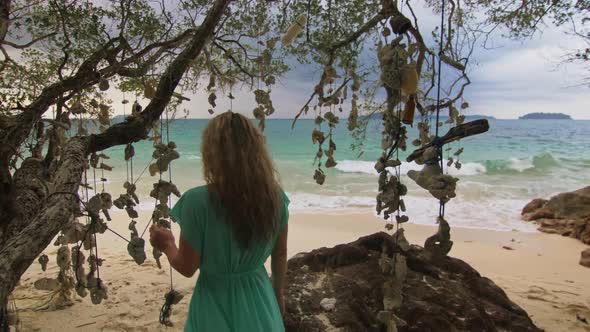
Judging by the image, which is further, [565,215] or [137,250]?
[565,215]

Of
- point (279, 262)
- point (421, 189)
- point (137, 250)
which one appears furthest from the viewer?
point (421, 189)

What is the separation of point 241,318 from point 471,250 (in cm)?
427

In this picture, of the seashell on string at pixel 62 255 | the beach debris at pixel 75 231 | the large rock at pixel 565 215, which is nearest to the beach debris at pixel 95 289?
the beach debris at pixel 75 231

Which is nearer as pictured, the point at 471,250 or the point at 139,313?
the point at 139,313

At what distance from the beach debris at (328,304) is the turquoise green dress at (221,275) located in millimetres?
725

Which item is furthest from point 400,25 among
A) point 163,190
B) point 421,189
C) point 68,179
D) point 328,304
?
point 421,189

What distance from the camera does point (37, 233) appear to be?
3.52 ft

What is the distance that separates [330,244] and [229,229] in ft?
13.0

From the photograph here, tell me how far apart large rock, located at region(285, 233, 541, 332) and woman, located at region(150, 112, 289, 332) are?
70 centimetres

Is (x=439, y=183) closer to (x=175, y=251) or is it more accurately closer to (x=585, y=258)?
(x=175, y=251)

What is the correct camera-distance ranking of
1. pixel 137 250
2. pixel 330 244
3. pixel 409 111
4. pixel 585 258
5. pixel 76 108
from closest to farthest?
pixel 409 111
pixel 137 250
pixel 76 108
pixel 585 258
pixel 330 244

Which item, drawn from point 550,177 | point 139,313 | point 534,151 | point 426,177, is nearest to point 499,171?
point 550,177

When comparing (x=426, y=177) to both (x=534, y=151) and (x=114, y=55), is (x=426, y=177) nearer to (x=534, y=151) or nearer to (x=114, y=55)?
(x=114, y=55)

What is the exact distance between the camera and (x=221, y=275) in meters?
1.28
